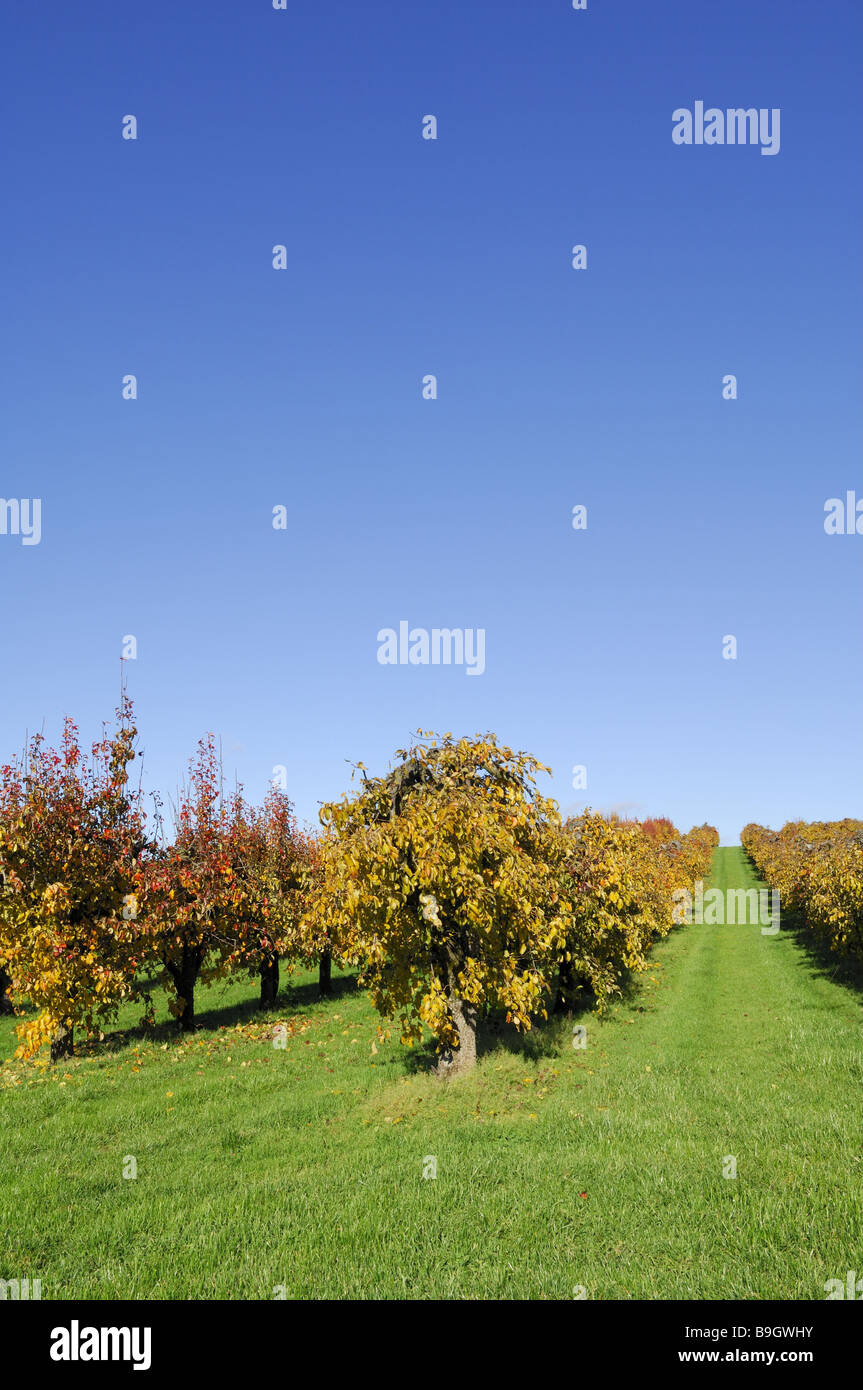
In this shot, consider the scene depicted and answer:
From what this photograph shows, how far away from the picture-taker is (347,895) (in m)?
13.5

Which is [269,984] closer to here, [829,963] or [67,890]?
[67,890]

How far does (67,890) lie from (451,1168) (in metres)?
13.7

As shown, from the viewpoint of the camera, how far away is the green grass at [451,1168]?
8062 millimetres

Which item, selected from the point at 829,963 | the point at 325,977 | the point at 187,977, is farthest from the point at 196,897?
the point at 829,963

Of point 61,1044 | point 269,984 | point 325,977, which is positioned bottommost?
point 325,977

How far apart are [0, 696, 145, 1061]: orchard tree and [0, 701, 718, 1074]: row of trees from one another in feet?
0.17

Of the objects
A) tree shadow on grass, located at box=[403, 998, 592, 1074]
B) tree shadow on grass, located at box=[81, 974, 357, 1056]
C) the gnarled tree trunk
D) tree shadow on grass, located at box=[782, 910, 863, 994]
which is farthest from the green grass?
the gnarled tree trunk

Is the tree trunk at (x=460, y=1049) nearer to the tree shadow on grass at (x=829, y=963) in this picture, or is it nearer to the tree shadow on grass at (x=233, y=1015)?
the tree shadow on grass at (x=233, y=1015)

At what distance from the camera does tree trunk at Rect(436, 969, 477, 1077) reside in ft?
51.0

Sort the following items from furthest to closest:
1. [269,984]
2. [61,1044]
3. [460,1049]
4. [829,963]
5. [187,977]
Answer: [829,963]
[269,984]
[187,977]
[61,1044]
[460,1049]

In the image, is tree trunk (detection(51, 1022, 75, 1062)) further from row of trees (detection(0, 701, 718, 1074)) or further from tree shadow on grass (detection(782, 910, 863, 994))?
tree shadow on grass (detection(782, 910, 863, 994))

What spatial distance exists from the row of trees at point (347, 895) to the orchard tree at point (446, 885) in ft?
0.14

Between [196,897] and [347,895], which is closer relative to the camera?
[347,895]
